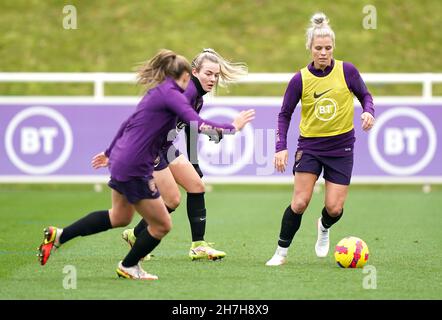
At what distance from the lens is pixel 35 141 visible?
16.9 m

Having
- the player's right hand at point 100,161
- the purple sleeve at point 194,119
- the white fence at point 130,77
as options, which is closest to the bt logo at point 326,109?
the purple sleeve at point 194,119

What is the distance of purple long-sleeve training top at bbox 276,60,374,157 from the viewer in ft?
28.9

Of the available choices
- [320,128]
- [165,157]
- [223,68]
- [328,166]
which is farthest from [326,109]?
[165,157]

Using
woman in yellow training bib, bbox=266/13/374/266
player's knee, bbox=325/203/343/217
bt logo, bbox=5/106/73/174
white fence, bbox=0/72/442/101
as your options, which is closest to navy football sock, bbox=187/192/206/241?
woman in yellow training bib, bbox=266/13/374/266

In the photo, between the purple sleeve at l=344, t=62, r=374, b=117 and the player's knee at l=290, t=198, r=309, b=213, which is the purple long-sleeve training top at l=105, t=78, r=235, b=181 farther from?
the purple sleeve at l=344, t=62, r=374, b=117

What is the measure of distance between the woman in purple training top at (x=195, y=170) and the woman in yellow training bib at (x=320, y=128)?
67 cm

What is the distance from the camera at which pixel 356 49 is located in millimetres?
22766

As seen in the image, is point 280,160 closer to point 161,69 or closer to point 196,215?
point 196,215

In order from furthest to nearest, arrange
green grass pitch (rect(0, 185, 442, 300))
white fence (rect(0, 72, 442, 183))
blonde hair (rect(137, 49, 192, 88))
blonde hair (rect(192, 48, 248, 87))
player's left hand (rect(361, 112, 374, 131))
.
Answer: white fence (rect(0, 72, 442, 183)) < blonde hair (rect(192, 48, 248, 87)) < player's left hand (rect(361, 112, 374, 131)) < blonde hair (rect(137, 49, 192, 88)) < green grass pitch (rect(0, 185, 442, 300))

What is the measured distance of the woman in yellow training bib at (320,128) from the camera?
879 centimetres

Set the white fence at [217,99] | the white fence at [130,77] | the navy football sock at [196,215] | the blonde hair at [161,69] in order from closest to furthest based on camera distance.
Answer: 1. the blonde hair at [161,69]
2. the navy football sock at [196,215]
3. the white fence at [130,77]
4. the white fence at [217,99]

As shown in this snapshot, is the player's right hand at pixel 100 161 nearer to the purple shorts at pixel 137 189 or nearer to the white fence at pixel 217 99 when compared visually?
the purple shorts at pixel 137 189

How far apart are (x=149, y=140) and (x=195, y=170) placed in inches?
78.1
